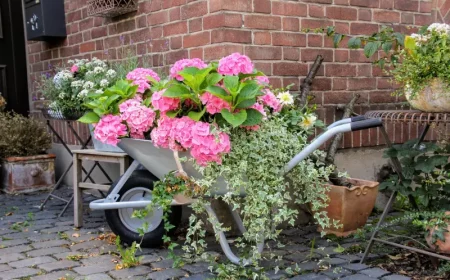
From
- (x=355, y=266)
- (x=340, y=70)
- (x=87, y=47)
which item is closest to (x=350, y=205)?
(x=355, y=266)

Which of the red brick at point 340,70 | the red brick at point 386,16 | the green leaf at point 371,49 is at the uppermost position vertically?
the red brick at point 386,16

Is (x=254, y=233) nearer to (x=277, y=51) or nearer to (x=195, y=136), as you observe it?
(x=195, y=136)

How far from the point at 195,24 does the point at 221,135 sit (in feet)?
4.21

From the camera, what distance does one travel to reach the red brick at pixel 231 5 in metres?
3.19

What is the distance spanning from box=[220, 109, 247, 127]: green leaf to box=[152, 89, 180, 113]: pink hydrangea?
24 centimetres

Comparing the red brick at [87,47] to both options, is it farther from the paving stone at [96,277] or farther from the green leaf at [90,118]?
the paving stone at [96,277]

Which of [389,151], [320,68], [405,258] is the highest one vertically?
[320,68]

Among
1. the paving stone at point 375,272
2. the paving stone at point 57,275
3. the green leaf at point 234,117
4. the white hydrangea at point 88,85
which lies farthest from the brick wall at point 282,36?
the paving stone at point 57,275

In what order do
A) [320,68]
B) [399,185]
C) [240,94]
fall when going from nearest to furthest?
1. [240,94]
2. [399,185]
3. [320,68]

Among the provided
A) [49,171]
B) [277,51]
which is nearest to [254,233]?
[277,51]

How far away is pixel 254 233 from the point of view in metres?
2.45

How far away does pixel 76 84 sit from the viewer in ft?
11.8

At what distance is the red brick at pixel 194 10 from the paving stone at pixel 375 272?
175 cm

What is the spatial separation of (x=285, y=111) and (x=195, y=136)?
2.32 ft
